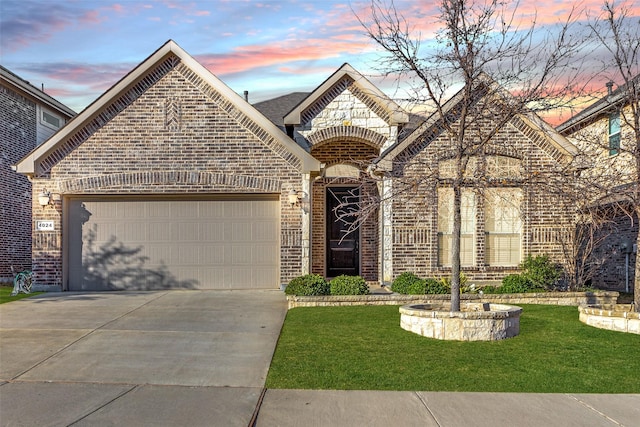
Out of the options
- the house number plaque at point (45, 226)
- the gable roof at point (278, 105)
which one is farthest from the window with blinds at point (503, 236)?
the house number plaque at point (45, 226)

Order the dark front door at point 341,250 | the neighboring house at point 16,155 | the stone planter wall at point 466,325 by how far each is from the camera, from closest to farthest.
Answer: the stone planter wall at point 466,325, the dark front door at point 341,250, the neighboring house at point 16,155

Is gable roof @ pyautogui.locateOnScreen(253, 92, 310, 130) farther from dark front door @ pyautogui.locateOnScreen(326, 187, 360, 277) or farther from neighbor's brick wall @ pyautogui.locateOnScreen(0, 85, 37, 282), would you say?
neighbor's brick wall @ pyautogui.locateOnScreen(0, 85, 37, 282)

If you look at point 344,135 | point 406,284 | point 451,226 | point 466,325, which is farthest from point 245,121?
point 466,325

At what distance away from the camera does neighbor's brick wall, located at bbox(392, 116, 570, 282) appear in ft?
45.1

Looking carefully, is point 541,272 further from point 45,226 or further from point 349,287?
point 45,226

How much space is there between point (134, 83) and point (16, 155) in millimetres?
6884

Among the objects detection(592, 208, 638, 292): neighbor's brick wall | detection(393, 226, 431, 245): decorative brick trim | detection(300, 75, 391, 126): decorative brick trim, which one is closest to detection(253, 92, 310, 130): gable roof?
detection(300, 75, 391, 126): decorative brick trim

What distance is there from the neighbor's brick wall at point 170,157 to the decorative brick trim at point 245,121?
26 millimetres

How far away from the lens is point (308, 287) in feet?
37.8

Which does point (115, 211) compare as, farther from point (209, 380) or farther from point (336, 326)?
point (209, 380)

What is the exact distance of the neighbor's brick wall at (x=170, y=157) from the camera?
13.6 metres

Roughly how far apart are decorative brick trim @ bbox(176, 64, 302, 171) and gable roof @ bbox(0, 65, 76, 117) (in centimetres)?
717

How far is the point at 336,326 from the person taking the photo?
927cm

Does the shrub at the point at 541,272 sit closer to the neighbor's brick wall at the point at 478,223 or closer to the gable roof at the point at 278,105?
the neighbor's brick wall at the point at 478,223
